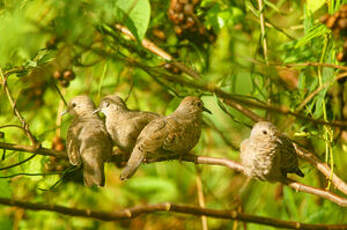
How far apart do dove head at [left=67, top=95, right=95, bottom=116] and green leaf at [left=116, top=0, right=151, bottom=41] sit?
1188 mm

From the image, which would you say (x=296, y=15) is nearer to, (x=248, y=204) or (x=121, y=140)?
(x=248, y=204)

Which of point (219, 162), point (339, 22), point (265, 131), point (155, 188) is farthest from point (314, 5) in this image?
point (155, 188)

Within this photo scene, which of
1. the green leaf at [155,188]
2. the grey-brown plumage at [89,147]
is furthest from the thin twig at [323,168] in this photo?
the green leaf at [155,188]

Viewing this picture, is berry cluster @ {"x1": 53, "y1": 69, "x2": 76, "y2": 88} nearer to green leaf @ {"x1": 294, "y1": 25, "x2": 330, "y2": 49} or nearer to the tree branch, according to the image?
green leaf @ {"x1": 294, "y1": 25, "x2": 330, "y2": 49}

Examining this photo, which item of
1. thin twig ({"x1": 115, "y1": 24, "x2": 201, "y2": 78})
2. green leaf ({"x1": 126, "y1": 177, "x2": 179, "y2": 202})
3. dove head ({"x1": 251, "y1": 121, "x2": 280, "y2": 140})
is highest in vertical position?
thin twig ({"x1": 115, "y1": 24, "x2": 201, "y2": 78})

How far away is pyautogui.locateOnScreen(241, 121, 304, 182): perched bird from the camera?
107 inches

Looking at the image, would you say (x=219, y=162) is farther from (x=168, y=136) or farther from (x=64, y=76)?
(x=64, y=76)

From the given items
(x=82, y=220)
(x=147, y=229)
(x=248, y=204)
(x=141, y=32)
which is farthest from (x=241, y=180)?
(x=141, y=32)

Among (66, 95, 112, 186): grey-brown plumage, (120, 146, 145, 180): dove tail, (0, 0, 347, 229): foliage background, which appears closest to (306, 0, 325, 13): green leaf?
(0, 0, 347, 229): foliage background

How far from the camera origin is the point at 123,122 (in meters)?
3.08

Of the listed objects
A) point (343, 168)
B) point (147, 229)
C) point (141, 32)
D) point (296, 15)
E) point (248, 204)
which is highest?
point (296, 15)

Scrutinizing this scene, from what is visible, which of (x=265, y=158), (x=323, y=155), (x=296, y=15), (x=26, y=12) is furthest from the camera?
(x=296, y=15)

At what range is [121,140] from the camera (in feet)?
9.88

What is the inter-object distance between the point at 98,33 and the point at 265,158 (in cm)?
119
